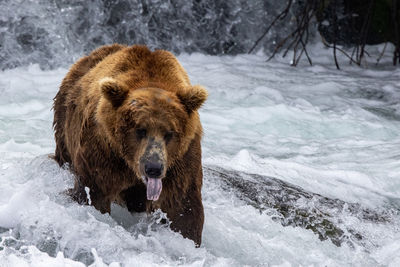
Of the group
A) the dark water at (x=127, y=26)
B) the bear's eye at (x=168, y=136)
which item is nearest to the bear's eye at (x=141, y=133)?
the bear's eye at (x=168, y=136)

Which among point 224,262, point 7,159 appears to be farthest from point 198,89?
point 7,159

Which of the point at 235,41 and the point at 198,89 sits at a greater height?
the point at 198,89

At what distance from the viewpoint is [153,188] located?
3.51 metres

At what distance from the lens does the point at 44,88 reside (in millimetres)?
8766

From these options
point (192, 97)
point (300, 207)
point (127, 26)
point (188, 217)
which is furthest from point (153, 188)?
point (127, 26)

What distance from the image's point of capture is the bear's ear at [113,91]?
3.48 metres

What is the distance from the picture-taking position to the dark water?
32.6 ft

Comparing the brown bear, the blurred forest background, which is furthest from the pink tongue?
the blurred forest background

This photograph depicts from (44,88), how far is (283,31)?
5.59m

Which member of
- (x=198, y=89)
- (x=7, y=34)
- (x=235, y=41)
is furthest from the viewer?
(x=235, y=41)

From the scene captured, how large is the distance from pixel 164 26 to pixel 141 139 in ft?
26.4

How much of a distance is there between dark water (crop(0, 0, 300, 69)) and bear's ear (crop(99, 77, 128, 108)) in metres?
6.52

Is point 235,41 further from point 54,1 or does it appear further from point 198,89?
point 198,89

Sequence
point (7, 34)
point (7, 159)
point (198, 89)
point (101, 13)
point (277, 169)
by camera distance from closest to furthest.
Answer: point (198, 89)
point (7, 159)
point (277, 169)
point (7, 34)
point (101, 13)
